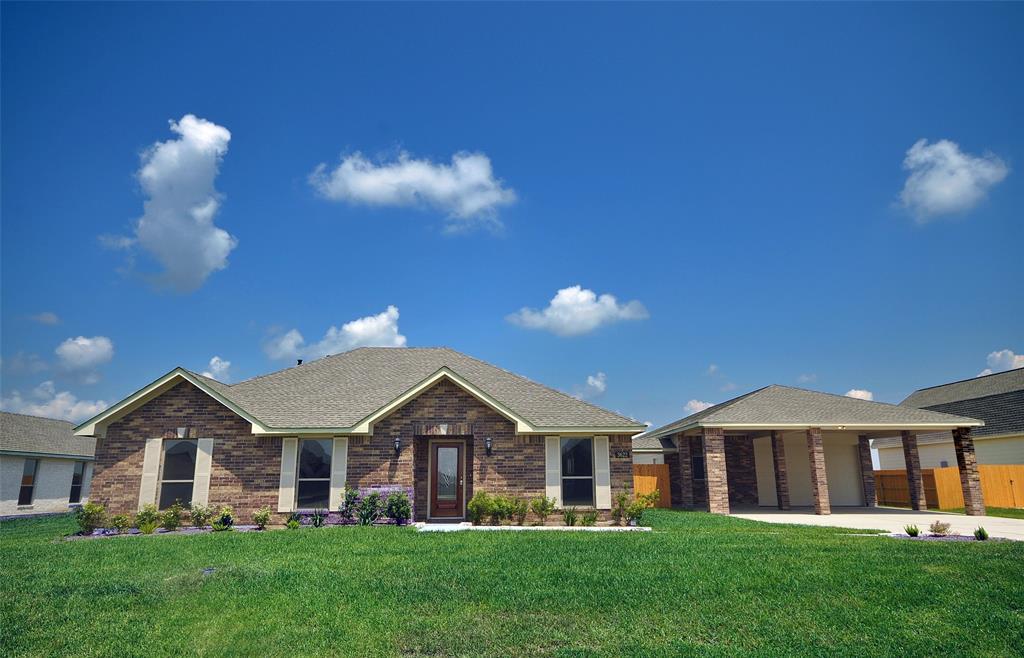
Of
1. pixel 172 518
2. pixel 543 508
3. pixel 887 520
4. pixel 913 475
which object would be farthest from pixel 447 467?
pixel 913 475

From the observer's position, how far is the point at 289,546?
12.4 m

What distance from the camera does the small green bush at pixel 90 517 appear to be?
15.6m

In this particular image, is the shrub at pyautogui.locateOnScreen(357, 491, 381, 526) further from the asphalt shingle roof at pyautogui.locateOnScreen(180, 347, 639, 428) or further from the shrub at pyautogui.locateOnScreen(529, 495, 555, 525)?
the shrub at pyautogui.locateOnScreen(529, 495, 555, 525)

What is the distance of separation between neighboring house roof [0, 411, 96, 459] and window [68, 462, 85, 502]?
0.86 meters

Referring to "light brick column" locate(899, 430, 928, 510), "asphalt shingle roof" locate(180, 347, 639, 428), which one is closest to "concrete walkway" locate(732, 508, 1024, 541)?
"light brick column" locate(899, 430, 928, 510)

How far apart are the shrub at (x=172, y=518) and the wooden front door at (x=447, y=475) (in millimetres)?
6984

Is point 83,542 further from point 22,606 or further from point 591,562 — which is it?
point 591,562

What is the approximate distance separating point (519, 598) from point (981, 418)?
32.1 m

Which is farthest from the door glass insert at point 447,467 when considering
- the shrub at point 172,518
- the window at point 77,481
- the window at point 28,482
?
the window at point 77,481

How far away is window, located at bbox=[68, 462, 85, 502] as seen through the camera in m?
30.9

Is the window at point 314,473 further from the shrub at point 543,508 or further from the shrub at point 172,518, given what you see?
the shrub at point 543,508

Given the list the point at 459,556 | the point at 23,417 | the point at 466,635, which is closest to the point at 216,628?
the point at 466,635

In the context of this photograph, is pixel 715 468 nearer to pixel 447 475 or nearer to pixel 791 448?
pixel 791 448

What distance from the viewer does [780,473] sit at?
917 inches
